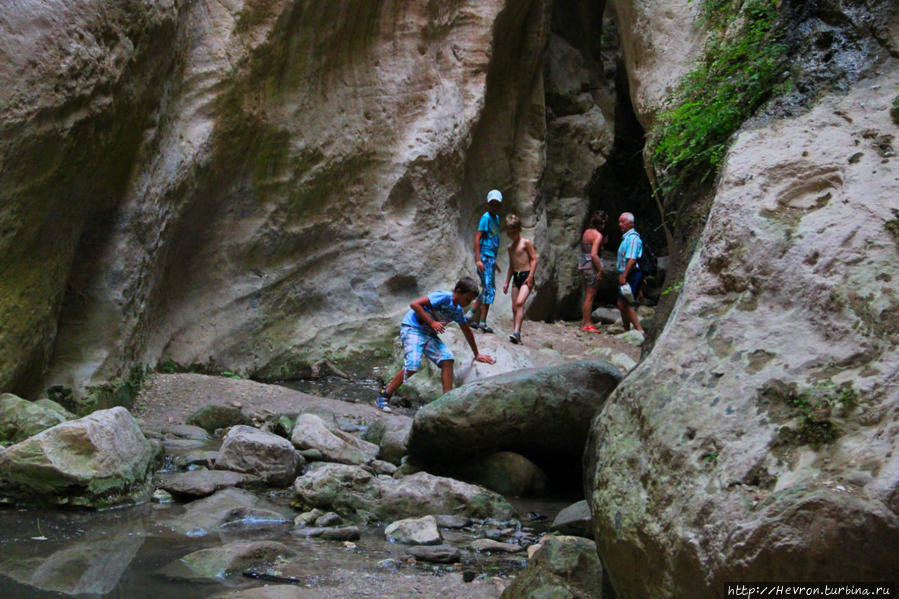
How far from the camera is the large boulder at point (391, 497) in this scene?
4.74 meters

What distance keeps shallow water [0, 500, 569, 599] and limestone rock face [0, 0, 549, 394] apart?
1669 mm

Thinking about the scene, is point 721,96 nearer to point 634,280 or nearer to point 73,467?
point 73,467

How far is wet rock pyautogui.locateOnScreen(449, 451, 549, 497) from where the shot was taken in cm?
557

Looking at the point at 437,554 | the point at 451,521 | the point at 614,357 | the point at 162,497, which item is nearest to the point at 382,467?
the point at 451,521

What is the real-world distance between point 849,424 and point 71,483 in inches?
145

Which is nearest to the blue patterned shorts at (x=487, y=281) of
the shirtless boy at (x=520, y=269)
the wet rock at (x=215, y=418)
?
the shirtless boy at (x=520, y=269)

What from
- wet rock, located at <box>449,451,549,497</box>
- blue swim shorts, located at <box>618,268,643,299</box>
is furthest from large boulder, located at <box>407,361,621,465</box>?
blue swim shorts, located at <box>618,268,643,299</box>

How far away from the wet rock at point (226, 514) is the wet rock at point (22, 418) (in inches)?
42.0

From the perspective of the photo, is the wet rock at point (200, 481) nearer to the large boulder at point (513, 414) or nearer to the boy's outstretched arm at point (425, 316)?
the large boulder at point (513, 414)

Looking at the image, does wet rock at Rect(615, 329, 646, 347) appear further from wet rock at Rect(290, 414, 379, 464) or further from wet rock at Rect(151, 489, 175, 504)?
wet rock at Rect(151, 489, 175, 504)

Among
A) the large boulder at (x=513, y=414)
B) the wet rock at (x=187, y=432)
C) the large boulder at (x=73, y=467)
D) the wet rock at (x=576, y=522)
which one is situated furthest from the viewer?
the wet rock at (x=187, y=432)

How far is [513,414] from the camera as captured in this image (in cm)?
551

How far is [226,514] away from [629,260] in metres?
7.82

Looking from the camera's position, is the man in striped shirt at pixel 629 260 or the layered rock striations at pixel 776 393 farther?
the man in striped shirt at pixel 629 260
